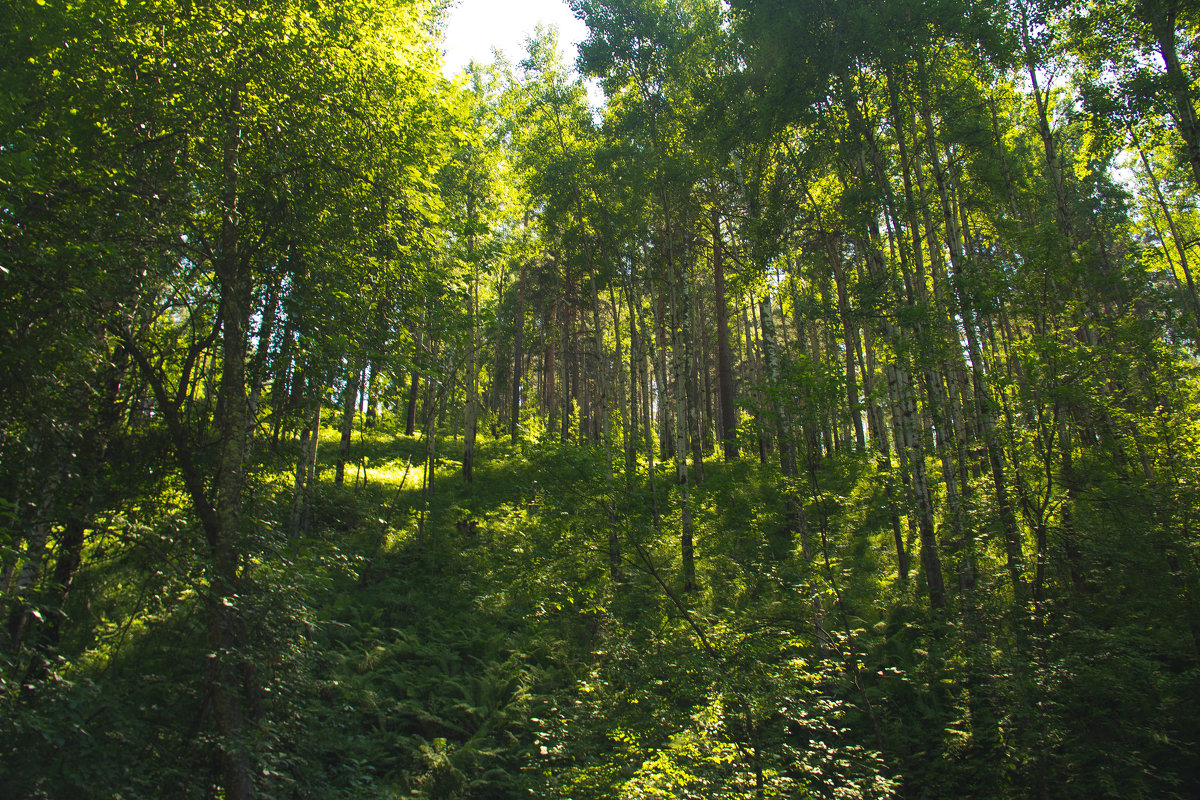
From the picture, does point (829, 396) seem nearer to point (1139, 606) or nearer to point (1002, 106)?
point (1139, 606)

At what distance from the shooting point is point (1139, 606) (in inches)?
312

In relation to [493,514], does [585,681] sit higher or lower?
lower

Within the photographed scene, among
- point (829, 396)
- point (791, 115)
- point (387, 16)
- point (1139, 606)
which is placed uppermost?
point (791, 115)

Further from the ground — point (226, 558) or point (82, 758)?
point (226, 558)

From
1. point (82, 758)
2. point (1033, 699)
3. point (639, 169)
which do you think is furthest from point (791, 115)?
point (82, 758)

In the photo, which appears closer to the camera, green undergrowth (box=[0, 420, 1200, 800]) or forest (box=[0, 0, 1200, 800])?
forest (box=[0, 0, 1200, 800])

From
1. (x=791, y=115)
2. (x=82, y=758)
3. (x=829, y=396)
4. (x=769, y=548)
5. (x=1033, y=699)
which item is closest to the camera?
(x=82, y=758)

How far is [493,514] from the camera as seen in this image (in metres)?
13.1

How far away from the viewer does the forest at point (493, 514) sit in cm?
576

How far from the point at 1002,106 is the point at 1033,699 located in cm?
1433

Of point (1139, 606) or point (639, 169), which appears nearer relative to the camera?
point (1139, 606)

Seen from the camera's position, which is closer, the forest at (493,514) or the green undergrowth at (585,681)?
the forest at (493,514)

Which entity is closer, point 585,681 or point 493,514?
point 585,681

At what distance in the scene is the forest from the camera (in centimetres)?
576
